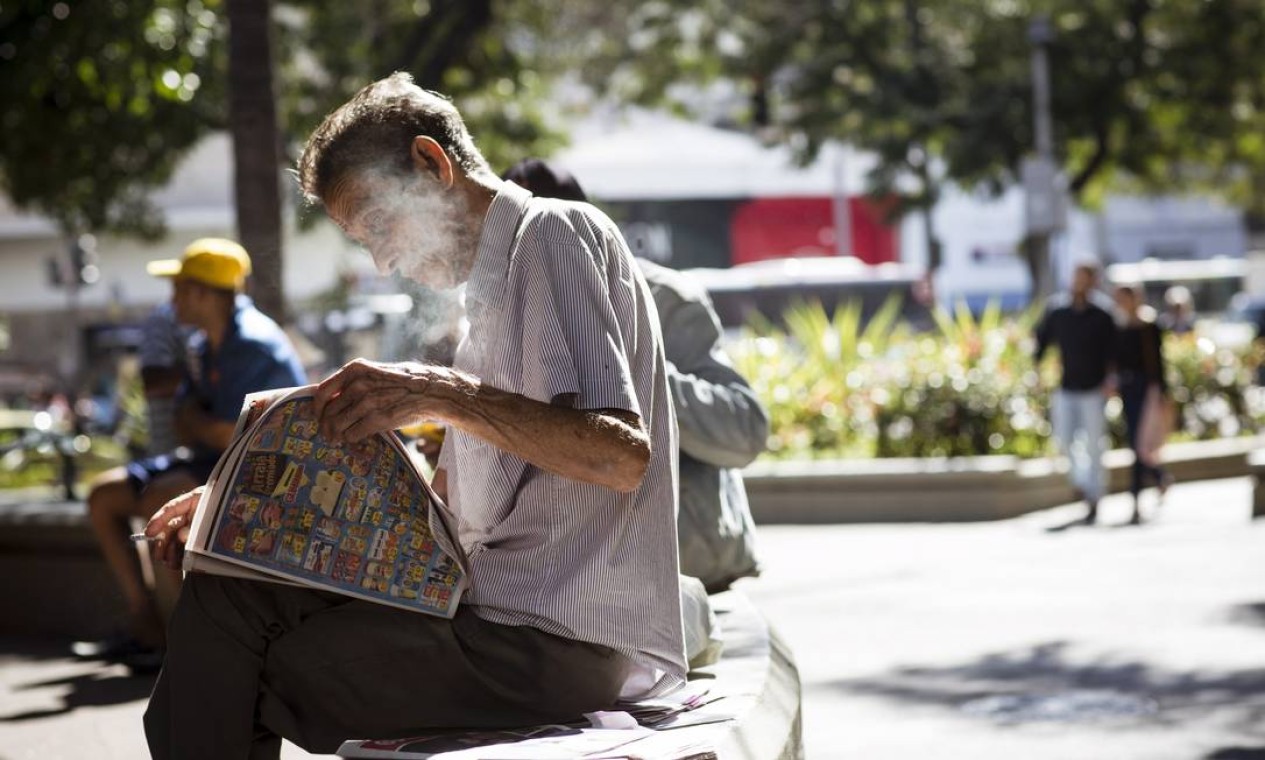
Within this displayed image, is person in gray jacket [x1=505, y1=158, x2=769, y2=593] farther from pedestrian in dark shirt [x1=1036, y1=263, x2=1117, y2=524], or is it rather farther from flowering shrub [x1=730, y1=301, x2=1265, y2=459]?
flowering shrub [x1=730, y1=301, x2=1265, y2=459]

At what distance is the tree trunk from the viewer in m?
9.66

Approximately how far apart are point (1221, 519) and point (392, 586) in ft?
39.4

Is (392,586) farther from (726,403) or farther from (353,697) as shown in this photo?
(726,403)

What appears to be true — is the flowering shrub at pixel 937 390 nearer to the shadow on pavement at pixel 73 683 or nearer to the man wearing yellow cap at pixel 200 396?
the shadow on pavement at pixel 73 683

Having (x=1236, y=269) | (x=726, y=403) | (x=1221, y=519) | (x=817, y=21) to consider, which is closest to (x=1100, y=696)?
(x=726, y=403)

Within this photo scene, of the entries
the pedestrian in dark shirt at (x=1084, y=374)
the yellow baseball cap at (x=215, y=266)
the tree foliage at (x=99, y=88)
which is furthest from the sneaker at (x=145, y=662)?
the pedestrian in dark shirt at (x=1084, y=374)

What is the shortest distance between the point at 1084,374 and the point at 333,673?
12338mm

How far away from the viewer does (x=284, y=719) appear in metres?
3.06

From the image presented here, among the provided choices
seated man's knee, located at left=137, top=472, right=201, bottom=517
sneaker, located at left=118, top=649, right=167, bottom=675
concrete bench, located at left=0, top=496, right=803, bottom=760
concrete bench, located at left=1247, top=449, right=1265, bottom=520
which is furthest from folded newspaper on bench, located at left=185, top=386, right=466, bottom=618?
concrete bench, located at left=1247, top=449, right=1265, bottom=520

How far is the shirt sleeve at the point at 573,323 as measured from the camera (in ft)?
9.89

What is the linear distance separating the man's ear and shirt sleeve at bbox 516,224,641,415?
0.56 ft

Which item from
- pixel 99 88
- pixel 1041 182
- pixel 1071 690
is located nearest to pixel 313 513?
pixel 1071 690

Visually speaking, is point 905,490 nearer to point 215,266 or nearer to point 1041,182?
point 215,266

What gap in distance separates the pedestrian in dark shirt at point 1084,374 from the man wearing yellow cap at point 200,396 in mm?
8893
